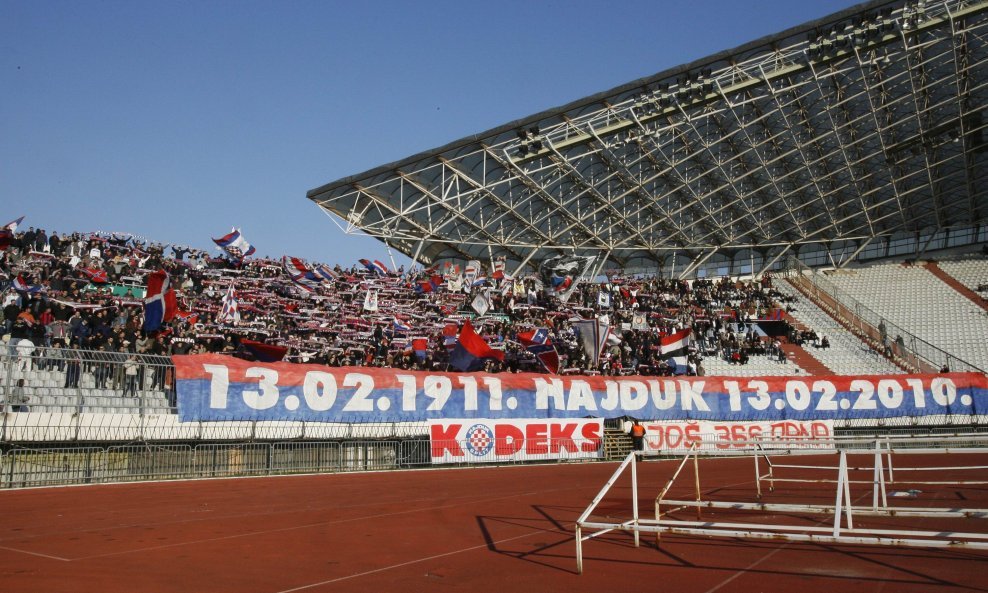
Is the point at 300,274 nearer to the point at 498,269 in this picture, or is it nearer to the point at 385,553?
the point at 498,269

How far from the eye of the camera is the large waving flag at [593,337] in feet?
124

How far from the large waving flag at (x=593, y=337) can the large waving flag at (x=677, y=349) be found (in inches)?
136

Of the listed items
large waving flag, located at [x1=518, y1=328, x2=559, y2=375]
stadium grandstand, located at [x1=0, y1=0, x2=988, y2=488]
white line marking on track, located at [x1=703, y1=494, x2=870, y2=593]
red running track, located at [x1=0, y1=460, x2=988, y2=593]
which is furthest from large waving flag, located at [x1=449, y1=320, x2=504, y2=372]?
white line marking on track, located at [x1=703, y1=494, x2=870, y2=593]

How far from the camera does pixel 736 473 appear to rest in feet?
79.2

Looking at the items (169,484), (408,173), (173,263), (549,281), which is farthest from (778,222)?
(169,484)

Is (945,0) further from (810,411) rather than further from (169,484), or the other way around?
(169,484)

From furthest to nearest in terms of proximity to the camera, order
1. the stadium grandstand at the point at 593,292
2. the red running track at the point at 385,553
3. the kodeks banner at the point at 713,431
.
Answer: the kodeks banner at the point at 713,431 → the stadium grandstand at the point at 593,292 → the red running track at the point at 385,553

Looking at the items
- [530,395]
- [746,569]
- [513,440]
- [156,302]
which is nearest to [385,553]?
[746,569]

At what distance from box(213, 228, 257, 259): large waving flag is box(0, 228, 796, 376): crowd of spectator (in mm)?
589

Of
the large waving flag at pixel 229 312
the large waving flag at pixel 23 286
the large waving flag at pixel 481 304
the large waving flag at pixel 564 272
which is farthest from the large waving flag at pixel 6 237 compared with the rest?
the large waving flag at pixel 564 272

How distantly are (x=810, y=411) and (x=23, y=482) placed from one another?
3043 centimetres

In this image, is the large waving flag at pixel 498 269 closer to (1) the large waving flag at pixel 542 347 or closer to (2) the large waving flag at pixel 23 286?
(1) the large waving flag at pixel 542 347

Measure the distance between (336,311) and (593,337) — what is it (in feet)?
40.9

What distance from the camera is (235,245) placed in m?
40.4
